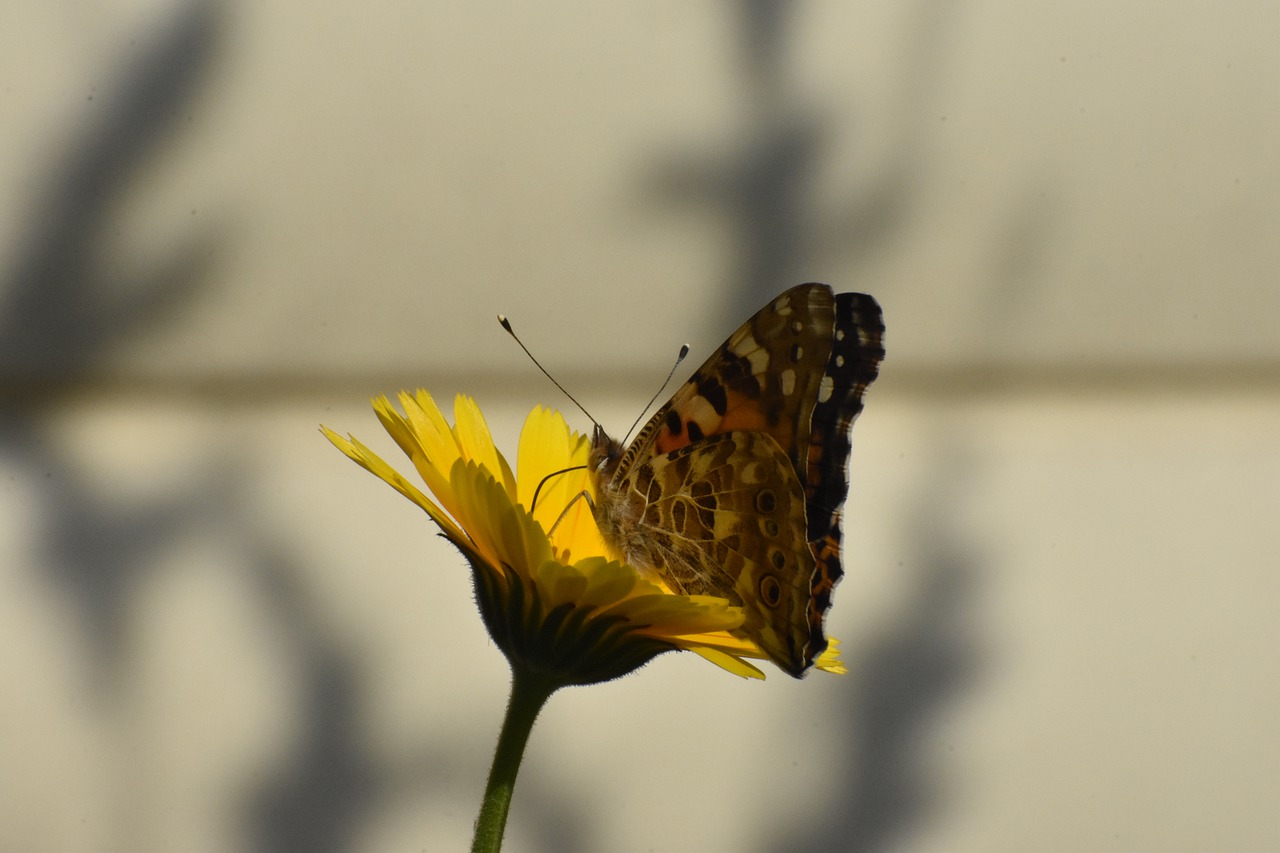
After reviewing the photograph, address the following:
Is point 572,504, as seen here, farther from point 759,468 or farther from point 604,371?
point 604,371

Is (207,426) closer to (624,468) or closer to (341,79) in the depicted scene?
(341,79)

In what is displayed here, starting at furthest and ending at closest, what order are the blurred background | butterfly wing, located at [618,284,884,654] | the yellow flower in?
the blurred background
butterfly wing, located at [618,284,884,654]
the yellow flower

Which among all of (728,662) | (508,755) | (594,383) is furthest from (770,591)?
(594,383)

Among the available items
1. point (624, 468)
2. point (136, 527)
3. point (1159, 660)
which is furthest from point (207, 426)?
point (1159, 660)

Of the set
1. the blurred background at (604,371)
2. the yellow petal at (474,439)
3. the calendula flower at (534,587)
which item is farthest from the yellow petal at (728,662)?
the blurred background at (604,371)

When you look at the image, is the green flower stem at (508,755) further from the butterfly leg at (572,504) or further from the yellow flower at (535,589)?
the butterfly leg at (572,504)

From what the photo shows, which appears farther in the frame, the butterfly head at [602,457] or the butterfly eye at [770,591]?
the butterfly head at [602,457]

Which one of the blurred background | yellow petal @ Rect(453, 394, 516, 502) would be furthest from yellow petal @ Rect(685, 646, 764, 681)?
the blurred background

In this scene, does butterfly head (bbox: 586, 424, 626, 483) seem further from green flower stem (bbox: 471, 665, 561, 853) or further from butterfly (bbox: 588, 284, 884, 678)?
green flower stem (bbox: 471, 665, 561, 853)
